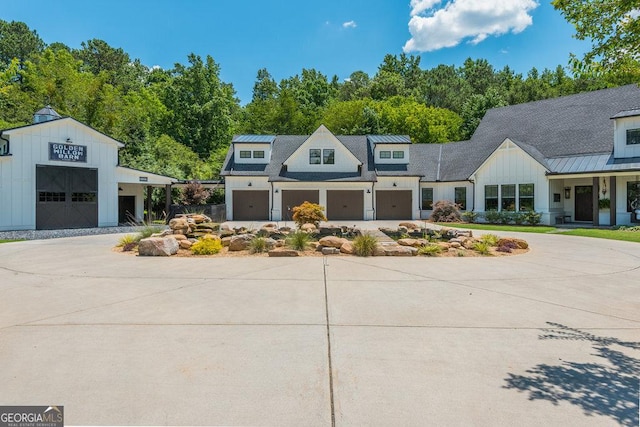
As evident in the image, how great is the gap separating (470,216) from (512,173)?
393cm

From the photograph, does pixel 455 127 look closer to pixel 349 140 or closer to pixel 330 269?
pixel 349 140

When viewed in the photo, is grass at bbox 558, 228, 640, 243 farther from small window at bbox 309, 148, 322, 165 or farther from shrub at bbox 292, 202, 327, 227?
small window at bbox 309, 148, 322, 165

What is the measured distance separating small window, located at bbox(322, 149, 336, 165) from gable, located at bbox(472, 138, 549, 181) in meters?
10.7

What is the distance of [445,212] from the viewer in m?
26.5

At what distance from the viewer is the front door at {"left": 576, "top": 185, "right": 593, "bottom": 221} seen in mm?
23562

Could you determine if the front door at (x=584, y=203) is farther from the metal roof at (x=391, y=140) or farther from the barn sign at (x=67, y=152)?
the barn sign at (x=67, y=152)

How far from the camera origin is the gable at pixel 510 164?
23562mm

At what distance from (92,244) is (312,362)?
13983 millimetres

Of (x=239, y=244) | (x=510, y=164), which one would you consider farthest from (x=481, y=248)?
(x=510, y=164)

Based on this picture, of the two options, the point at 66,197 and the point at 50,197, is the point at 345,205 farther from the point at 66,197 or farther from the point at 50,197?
the point at 50,197

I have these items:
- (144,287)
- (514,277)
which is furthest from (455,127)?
(144,287)

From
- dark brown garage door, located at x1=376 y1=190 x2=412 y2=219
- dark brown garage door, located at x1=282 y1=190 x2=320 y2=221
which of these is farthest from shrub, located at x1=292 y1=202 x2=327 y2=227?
dark brown garage door, located at x1=376 y1=190 x2=412 y2=219

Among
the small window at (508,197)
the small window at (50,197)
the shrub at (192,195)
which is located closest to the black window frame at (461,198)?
the small window at (508,197)

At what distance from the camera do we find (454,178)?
28.0 m
